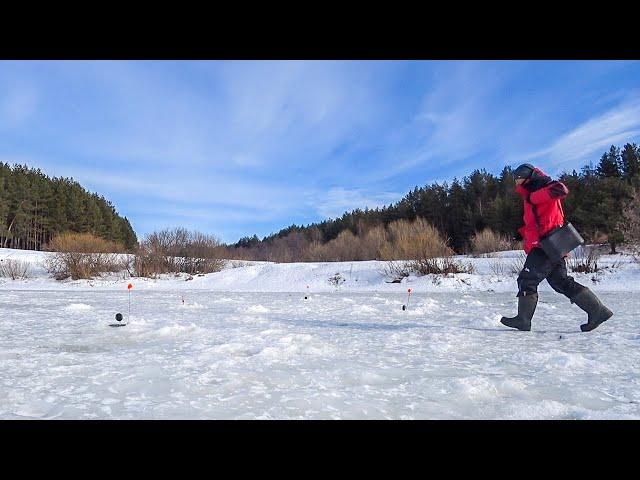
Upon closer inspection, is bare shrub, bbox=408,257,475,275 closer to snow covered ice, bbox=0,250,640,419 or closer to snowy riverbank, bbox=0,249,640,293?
snowy riverbank, bbox=0,249,640,293

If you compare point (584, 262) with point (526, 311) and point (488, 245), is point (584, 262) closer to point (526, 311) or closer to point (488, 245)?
point (488, 245)

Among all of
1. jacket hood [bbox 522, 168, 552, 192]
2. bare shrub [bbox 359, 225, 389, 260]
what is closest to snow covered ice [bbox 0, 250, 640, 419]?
jacket hood [bbox 522, 168, 552, 192]

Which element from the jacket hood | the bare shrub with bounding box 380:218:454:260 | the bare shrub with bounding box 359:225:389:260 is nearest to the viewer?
the jacket hood

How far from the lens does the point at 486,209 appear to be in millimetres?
45312

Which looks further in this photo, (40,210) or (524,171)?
(40,210)

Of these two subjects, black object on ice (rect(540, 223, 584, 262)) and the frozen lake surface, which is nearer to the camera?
the frozen lake surface

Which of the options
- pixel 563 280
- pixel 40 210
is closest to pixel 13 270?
pixel 563 280

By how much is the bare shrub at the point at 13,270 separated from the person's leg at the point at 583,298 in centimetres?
2906

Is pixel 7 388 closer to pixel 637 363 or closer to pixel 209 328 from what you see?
pixel 209 328

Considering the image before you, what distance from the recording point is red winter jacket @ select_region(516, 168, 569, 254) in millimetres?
4227

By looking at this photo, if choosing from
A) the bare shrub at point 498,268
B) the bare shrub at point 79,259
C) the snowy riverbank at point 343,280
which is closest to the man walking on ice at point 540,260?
the snowy riverbank at point 343,280

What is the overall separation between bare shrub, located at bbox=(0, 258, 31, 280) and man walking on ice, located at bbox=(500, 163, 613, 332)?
2874 cm

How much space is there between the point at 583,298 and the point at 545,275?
47 centimetres
